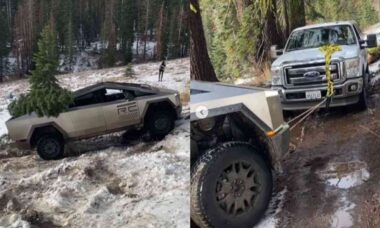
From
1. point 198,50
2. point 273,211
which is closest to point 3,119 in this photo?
point 198,50

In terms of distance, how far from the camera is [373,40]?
2.18 metres

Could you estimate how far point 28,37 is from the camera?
4.18 feet

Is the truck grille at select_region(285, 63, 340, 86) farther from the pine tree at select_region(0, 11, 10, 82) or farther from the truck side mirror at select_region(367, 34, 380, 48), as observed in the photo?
the pine tree at select_region(0, 11, 10, 82)

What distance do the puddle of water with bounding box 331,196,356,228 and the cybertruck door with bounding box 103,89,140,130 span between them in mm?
835

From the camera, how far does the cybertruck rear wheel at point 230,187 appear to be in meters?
1.46

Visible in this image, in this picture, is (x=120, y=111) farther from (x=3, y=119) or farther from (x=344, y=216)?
(x=344, y=216)

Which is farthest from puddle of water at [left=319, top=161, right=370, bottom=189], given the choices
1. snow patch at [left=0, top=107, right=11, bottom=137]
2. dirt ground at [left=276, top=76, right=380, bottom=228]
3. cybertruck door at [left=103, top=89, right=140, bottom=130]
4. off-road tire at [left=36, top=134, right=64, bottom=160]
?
snow patch at [left=0, top=107, right=11, bottom=137]

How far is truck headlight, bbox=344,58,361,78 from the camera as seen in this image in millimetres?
1962

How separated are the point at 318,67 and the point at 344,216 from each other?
57 centimetres

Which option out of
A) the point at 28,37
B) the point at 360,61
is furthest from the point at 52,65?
the point at 360,61

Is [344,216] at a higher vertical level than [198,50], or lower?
lower

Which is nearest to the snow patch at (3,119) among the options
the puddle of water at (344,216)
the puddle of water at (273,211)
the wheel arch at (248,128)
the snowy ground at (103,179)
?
the snowy ground at (103,179)

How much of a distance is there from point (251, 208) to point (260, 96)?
358 mm

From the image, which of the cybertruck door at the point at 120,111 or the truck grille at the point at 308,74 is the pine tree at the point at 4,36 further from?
the truck grille at the point at 308,74
